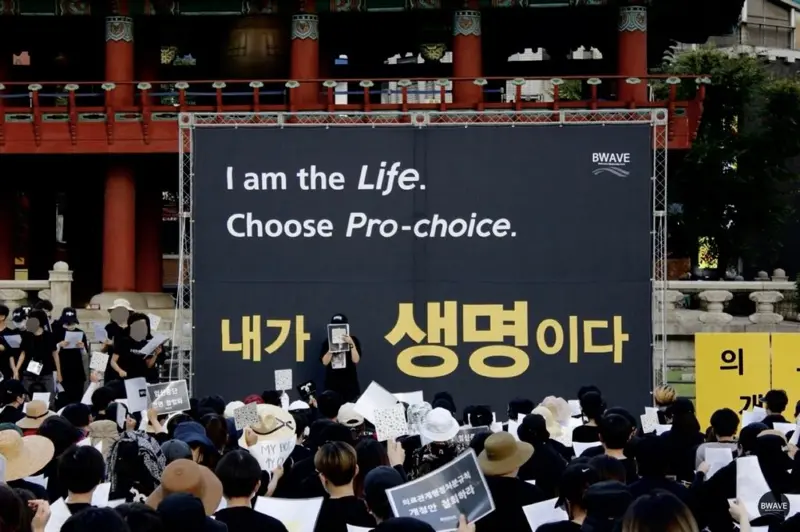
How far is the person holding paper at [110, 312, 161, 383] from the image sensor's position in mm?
15102

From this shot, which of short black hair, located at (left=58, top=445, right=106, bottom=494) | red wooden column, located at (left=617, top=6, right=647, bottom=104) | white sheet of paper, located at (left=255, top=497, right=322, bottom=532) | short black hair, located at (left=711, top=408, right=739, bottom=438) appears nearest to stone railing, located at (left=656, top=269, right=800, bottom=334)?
red wooden column, located at (left=617, top=6, right=647, bottom=104)

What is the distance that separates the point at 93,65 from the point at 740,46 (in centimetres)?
2355

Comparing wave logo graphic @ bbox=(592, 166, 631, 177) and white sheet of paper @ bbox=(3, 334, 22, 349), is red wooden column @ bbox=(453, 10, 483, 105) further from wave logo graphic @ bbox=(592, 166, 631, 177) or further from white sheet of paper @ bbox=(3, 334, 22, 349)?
white sheet of paper @ bbox=(3, 334, 22, 349)

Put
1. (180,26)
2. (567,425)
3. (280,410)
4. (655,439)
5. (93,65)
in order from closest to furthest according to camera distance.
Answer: (655,439), (280,410), (567,425), (180,26), (93,65)

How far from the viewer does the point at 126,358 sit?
15125 mm

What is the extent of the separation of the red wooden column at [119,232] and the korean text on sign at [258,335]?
13.3 meters

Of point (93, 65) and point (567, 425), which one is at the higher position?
point (93, 65)

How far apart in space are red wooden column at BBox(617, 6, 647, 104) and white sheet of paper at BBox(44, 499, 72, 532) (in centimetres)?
2285

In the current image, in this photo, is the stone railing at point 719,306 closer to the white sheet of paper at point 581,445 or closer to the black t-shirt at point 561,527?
Answer: the white sheet of paper at point 581,445

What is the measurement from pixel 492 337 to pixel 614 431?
716 cm

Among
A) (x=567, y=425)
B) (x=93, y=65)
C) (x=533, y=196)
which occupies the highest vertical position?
(x=93, y=65)

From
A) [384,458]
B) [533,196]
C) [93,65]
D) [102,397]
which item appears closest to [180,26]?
[93,65]

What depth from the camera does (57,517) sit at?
22.7 ft

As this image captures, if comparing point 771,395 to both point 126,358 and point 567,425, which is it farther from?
point 126,358
